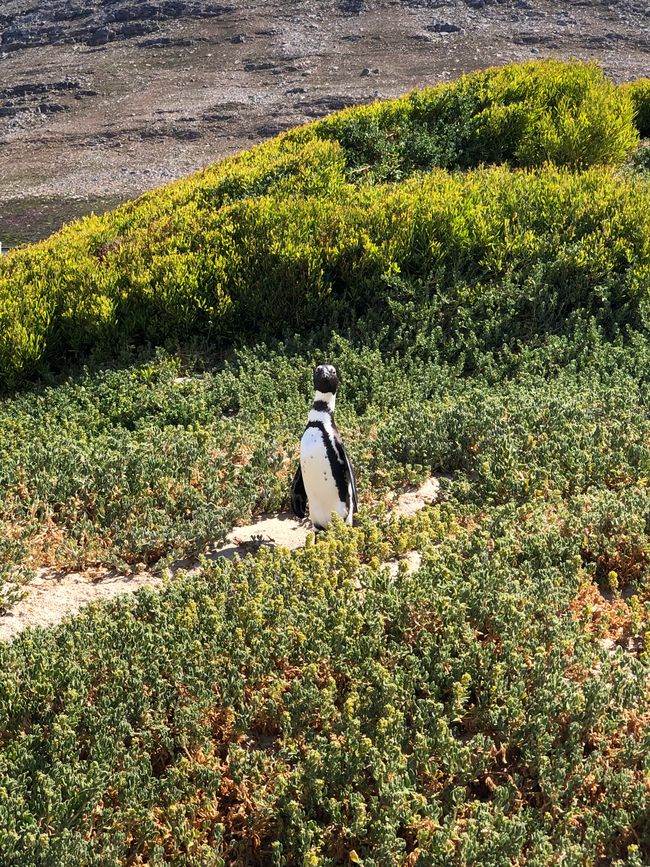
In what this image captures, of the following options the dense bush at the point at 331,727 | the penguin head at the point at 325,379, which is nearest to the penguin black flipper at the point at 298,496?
the penguin head at the point at 325,379

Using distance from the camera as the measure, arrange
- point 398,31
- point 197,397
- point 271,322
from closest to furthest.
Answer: point 197,397
point 271,322
point 398,31

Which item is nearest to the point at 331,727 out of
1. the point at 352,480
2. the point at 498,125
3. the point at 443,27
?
the point at 352,480

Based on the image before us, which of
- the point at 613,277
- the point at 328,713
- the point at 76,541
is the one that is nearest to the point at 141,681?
the point at 328,713

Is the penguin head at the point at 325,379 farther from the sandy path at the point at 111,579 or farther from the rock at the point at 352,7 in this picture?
the rock at the point at 352,7

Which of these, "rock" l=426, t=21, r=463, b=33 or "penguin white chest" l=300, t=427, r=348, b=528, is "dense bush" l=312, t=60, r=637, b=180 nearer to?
"penguin white chest" l=300, t=427, r=348, b=528

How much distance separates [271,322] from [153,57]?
43.7m

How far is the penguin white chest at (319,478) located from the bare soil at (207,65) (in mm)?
28293

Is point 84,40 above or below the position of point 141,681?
above

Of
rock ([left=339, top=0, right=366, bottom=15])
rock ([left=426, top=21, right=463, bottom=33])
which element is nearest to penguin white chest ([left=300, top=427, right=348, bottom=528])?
rock ([left=426, top=21, right=463, bottom=33])

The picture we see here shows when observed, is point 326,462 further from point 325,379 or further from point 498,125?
point 498,125

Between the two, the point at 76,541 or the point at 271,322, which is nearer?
the point at 76,541

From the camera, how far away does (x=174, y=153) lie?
37469 mm

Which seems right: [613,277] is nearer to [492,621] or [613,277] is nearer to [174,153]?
[492,621]

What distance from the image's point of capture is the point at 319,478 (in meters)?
5.67
